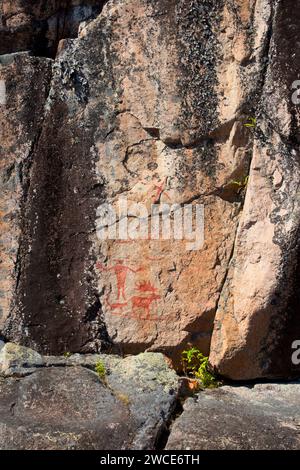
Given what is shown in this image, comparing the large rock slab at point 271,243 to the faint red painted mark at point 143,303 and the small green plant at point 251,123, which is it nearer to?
the small green plant at point 251,123

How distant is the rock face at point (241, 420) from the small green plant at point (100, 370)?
0.52m

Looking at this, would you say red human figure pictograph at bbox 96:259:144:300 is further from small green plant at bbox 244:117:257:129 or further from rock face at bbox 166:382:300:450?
small green plant at bbox 244:117:257:129

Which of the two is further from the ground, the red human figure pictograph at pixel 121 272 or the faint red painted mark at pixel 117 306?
the red human figure pictograph at pixel 121 272

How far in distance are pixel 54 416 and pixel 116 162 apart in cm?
157

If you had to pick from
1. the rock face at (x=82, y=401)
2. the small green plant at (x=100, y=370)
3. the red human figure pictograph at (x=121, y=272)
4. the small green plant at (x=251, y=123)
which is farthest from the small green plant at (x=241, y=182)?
the small green plant at (x=100, y=370)

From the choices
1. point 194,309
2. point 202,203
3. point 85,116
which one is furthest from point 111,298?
point 85,116

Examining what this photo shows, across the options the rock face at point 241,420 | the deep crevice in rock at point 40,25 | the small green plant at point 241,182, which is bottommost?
the rock face at point 241,420

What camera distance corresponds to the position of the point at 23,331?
14.5 ft

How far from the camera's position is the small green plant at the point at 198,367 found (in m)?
4.29

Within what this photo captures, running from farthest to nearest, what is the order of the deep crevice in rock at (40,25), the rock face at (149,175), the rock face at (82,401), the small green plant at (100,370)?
the deep crevice in rock at (40,25) < the rock face at (149,175) < the small green plant at (100,370) < the rock face at (82,401)

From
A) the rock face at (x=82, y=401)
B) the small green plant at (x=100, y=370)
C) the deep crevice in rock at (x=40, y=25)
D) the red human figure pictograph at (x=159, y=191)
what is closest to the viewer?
the rock face at (x=82, y=401)

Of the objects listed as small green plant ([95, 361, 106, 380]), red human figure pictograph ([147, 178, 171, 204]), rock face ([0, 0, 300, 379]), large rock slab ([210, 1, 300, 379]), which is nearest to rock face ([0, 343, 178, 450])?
small green plant ([95, 361, 106, 380])
